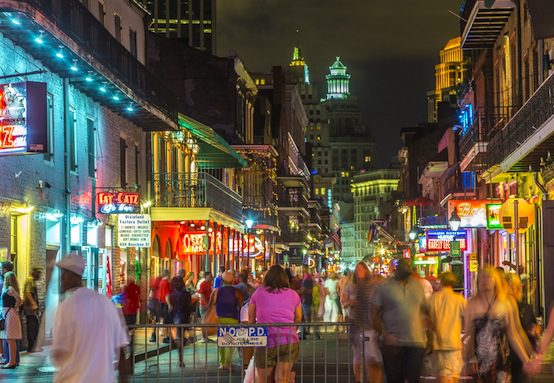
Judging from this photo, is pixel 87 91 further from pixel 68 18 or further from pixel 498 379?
pixel 498 379

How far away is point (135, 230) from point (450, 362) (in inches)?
683

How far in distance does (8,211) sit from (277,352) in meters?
9.99

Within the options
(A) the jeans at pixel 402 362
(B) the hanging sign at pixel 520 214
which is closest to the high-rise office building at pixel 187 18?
(B) the hanging sign at pixel 520 214

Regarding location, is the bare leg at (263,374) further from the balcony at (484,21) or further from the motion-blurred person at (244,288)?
the balcony at (484,21)

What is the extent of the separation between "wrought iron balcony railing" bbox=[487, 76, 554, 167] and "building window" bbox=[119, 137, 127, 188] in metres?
9.85

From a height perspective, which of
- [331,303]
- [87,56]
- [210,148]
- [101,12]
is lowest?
[331,303]

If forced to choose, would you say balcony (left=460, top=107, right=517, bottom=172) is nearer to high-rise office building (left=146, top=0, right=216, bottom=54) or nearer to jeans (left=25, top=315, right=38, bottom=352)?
jeans (left=25, top=315, right=38, bottom=352)

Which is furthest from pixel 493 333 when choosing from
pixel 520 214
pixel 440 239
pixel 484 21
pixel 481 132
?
pixel 440 239

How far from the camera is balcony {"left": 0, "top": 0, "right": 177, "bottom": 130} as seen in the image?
67.3 feet

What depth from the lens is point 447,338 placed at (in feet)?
44.7

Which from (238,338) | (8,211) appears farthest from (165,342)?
(238,338)

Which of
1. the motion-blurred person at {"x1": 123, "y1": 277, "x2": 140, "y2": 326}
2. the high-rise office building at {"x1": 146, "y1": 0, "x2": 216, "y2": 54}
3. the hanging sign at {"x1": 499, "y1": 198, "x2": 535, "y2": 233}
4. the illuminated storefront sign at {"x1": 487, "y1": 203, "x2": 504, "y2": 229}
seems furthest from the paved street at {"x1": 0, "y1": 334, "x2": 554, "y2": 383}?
the high-rise office building at {"x1": 146, "y1": 0, "x2": 216, "y2": 54}

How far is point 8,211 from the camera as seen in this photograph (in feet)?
71.6

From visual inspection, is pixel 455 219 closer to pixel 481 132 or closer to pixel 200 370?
pixel 481 132
